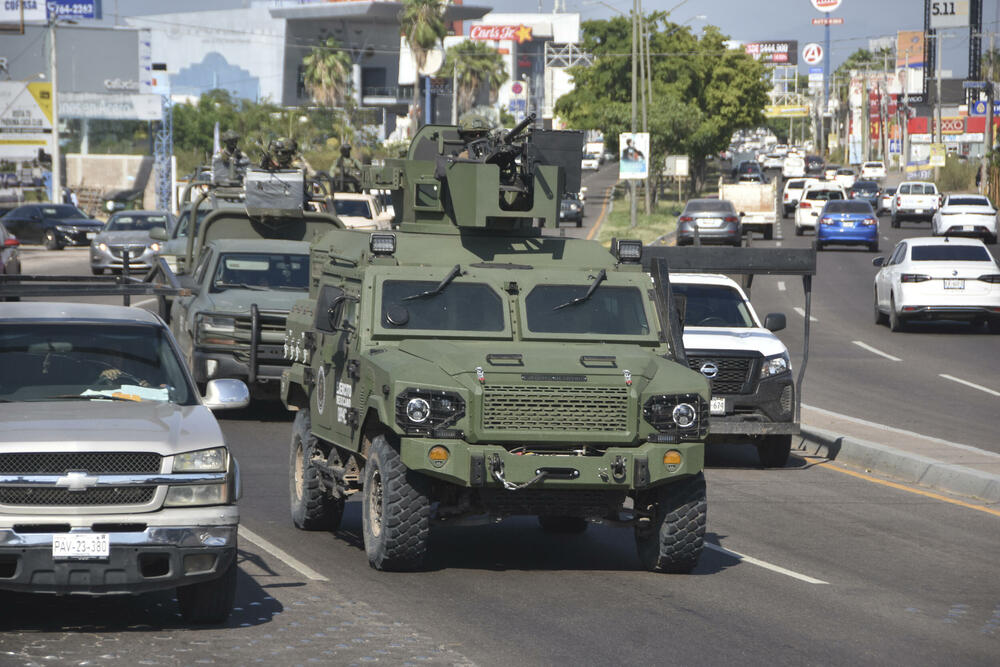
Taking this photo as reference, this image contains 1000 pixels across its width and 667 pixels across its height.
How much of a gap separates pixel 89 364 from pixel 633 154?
5454 centimetres

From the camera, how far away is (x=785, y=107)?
198250 millimetres

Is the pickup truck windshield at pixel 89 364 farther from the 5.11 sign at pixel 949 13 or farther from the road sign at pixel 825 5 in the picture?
the road sign at pixel 825 5

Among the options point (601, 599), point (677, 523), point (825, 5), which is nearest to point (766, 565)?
point (677, 523)

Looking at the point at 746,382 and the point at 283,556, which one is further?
the point at 746,382

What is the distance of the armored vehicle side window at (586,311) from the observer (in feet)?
34.9

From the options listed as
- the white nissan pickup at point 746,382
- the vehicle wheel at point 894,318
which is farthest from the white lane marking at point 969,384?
the white nissan pickup at point 746,382

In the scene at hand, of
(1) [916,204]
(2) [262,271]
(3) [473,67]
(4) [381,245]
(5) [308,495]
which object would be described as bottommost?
(5) [308,495]

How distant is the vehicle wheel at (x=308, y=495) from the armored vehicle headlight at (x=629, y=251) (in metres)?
2.67

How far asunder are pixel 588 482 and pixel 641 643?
159 cm

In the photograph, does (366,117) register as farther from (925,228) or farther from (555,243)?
(555,243)

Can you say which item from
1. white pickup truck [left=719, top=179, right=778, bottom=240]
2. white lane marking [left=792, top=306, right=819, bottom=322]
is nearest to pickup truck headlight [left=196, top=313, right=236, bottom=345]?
white lane marking [left=792, top=306, right=819, bottom=322]

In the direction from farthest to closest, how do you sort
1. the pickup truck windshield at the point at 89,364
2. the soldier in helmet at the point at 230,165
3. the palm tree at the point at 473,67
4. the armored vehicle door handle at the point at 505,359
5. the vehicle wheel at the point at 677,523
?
the palm tree at the point at 473,67 < the soldier in helmet at the point at 230,165 < the vehicle wheel at the point at 677,523 < the armored vehicle door handle at the point at 505,359 < the pickup truck windshield at the point at 89,364

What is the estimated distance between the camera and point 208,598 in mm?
8008

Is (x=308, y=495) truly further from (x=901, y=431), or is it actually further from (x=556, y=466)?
(x=901, y=431)
